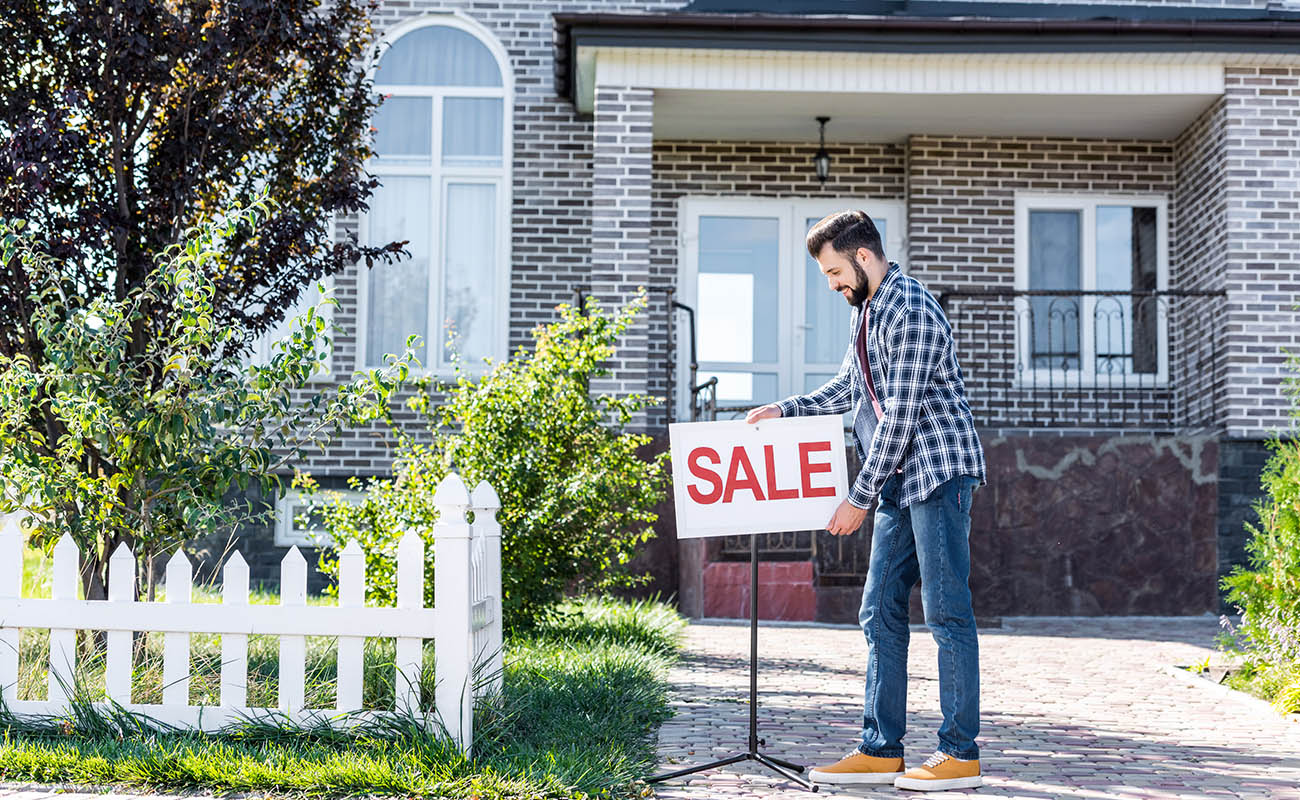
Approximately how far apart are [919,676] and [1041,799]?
9.06 ft

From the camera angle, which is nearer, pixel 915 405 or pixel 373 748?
pixel 915 405

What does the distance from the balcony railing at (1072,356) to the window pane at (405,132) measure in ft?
15.7

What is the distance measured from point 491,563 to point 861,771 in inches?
61.5

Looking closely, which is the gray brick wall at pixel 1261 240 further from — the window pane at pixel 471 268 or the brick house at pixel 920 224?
the window pane at pixel 471 268

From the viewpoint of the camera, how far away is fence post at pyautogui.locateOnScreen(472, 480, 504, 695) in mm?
4863

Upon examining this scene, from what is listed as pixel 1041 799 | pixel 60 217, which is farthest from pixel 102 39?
pixel 1041 799

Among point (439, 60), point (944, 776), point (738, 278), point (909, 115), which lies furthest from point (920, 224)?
point (944, 776)

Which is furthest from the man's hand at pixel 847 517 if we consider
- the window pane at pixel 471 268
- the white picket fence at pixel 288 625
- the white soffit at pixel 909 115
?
the window pane at pixel 471 268

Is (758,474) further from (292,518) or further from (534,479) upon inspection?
(292,518)

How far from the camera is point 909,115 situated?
1137 centimetres

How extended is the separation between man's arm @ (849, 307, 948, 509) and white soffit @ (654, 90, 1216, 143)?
6.67 metres

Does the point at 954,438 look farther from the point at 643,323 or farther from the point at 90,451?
the point at 643,323

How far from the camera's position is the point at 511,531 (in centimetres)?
686

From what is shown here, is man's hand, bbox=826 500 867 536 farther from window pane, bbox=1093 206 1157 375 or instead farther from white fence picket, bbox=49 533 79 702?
window pane, bbox=1093 206 1157 375
